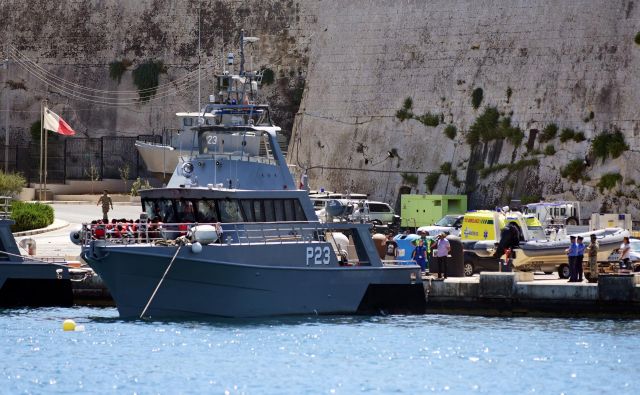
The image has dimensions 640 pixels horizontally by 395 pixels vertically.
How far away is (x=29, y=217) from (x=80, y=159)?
22.3 metres

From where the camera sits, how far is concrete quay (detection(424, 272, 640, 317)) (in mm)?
30844

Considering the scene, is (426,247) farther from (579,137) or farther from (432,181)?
(432,181)

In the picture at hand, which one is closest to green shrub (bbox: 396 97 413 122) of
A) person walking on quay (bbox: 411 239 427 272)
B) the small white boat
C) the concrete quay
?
the small white boat

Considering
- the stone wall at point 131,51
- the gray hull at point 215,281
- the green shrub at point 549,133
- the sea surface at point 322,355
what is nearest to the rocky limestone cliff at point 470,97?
the green shrub at point 549,133

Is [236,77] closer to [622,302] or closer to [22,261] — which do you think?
[22,261]

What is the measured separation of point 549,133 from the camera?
154ft

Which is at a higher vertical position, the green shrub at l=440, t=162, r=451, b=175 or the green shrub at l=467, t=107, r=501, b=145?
the green shrub at l=467, t=107, r=501, b=145

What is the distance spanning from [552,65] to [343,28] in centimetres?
835

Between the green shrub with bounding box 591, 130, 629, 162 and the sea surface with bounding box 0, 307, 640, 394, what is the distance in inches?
582

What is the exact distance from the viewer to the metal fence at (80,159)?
214 feet

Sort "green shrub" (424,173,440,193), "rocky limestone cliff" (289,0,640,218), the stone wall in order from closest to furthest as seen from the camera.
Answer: "rocky limestone cliff" (289,0,640,218)
"green shrub" (424,173,440,193)
the stone wall

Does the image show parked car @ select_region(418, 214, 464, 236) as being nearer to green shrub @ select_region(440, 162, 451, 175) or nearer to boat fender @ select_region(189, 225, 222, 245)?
green shrub @ select_region(440, 162, 451, 175)

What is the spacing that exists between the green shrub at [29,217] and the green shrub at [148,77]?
20607 millimetres

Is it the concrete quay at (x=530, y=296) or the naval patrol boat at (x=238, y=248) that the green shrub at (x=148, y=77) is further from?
the concrete quay at (x=530, y=296)
